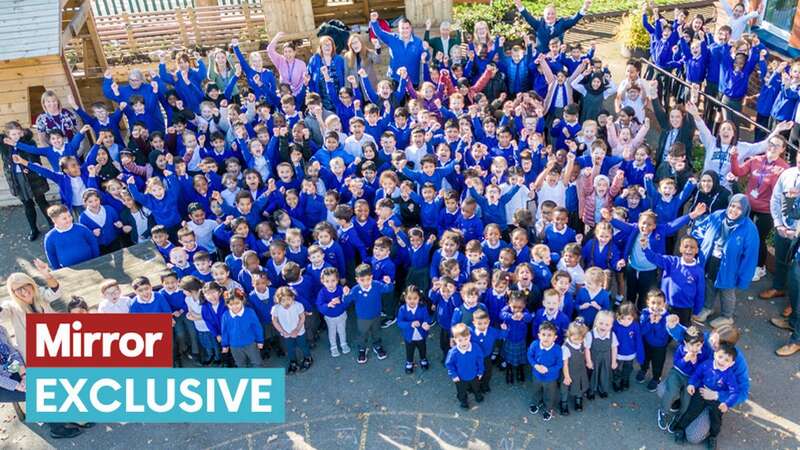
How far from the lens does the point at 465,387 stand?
7.12 m

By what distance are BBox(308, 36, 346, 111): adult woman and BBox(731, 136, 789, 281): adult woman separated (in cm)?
621

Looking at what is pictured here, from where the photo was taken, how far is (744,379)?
6.11 m

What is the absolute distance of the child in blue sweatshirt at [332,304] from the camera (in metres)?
7.52

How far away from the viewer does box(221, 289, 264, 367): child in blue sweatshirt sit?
7.32 metres

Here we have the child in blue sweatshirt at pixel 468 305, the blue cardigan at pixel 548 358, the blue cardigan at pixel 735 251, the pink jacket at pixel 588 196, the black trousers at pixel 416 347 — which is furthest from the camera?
the pink jacket at pixel 588 196

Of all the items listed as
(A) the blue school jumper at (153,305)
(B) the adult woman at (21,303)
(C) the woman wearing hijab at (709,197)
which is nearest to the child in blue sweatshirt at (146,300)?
(A) the blue school jumper at (153,305)

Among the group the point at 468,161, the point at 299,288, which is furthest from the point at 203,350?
the point at 468,161

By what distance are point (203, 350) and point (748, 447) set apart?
5.98 meters

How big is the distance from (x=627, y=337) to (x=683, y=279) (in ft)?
3.02

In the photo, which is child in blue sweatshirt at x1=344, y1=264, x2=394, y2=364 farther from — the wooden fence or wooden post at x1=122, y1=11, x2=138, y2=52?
wooden post at x1=122, y1=11, x2=138, y2=52

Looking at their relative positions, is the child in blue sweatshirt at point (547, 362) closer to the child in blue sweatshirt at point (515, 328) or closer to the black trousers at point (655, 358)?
the child in blue sweatshirt at point (515, 328)

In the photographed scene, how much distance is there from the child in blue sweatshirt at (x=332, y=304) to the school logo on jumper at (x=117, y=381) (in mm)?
880

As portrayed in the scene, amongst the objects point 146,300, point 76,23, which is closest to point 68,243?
point 146,300

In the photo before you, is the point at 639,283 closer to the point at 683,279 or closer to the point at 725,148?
the point at 683,279
